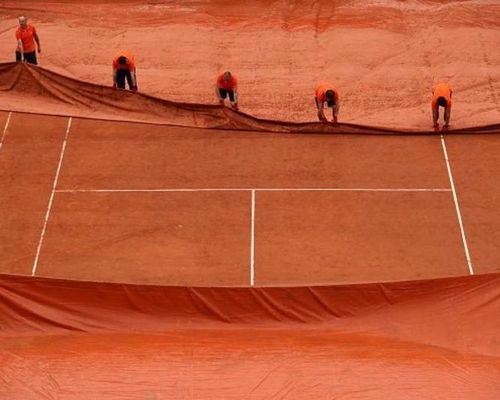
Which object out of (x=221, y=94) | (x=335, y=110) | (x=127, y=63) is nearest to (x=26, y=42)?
(x=127, y=63)

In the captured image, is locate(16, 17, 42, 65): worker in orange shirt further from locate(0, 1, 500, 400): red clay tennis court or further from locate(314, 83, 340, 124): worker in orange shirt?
locate(314, 83, 340, 124): worker in orange shirt

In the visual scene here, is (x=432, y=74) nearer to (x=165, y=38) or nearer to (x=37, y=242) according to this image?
(x=165, y=38)

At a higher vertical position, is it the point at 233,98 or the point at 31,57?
the point at 31,57

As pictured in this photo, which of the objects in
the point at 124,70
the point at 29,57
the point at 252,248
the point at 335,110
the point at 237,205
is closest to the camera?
the point at 252,248

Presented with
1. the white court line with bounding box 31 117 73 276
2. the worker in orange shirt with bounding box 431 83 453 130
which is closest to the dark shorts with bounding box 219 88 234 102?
the white court line with bounding box 31 117 73 276

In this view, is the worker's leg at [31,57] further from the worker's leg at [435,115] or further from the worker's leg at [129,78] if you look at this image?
the worker's leg at [435,115]

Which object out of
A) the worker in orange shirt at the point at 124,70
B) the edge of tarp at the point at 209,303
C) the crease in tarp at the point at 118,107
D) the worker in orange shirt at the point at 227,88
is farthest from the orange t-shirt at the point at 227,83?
the edge of tarp at the point at 209,303

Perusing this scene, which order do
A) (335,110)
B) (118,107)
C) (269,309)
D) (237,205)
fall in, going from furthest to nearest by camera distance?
1. (118,107)
2. (335,110)
3. (237,205)
4. (269,309)

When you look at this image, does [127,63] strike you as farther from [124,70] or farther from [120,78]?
[120,78]
